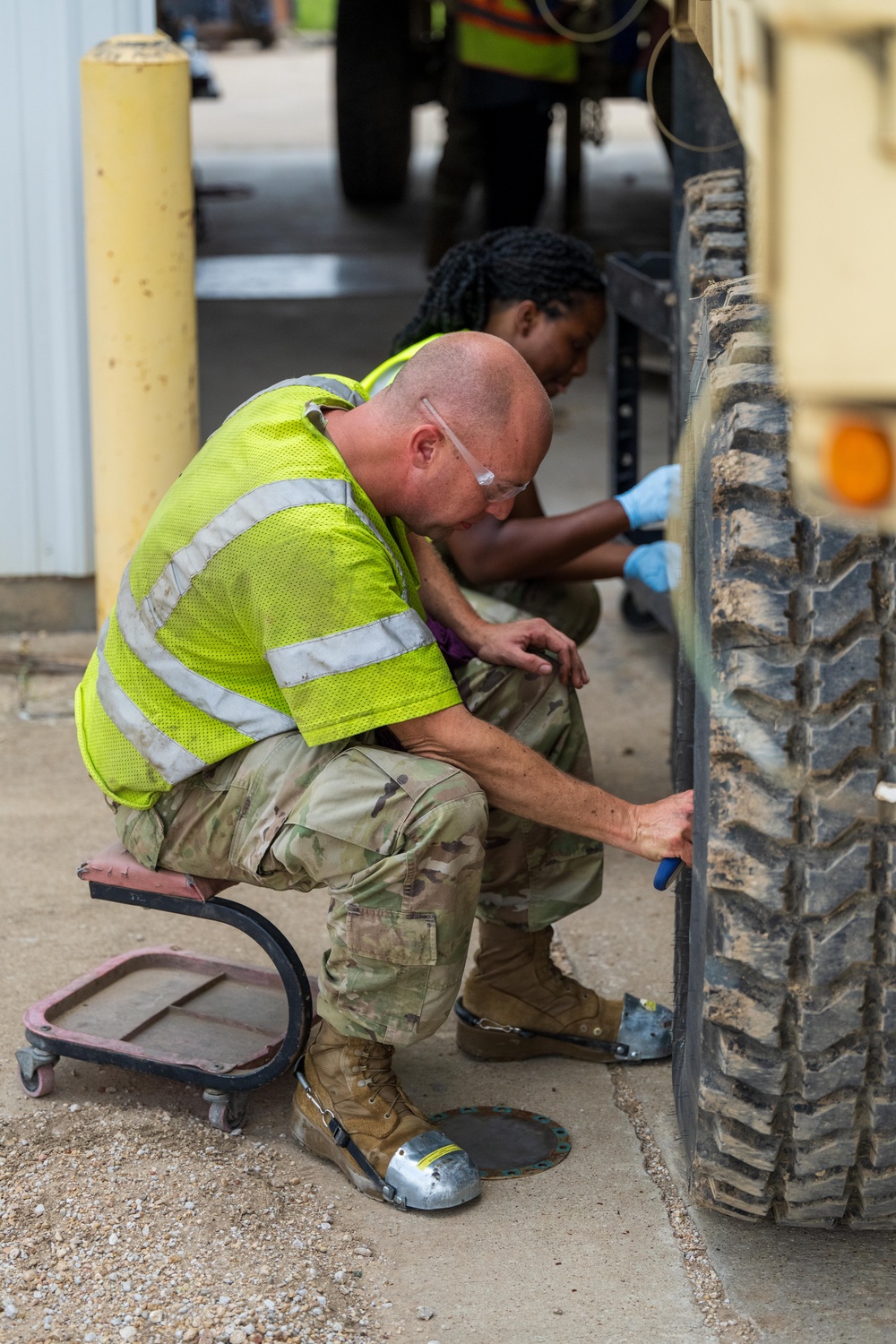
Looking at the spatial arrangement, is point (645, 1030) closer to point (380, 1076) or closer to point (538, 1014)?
point (538, 1014)

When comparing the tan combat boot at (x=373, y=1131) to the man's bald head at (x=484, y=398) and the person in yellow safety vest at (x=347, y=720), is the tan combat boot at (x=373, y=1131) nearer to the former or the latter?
the person in yellow safety vest at (x=347, y=720)

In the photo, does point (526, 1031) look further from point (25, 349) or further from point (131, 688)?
point (25, 349)

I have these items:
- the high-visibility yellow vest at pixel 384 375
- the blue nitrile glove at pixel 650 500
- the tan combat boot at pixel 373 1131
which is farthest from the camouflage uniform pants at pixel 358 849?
the blue nitrile glove at pixel 650 500

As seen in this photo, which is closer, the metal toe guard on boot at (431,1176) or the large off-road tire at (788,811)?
the large off-road tire at (788,811)

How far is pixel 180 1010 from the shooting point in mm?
2588

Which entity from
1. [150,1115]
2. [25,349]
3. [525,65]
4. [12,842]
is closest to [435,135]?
[525,65]

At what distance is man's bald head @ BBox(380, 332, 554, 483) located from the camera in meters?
2.09

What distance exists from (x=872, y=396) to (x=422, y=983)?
1.31m

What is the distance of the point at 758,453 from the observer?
173 cm

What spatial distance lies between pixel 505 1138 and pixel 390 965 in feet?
1.28

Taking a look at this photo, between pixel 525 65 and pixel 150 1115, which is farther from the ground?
pixel 525 65

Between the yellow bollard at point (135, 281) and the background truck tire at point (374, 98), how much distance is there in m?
5.56

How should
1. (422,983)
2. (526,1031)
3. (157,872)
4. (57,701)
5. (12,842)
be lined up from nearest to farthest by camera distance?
1. (422,983)
2. (157,872)
3. (526,1031)
4. (12,842)
5. (57,701)

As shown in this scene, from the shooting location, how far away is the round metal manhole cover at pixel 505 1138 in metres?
2.28
